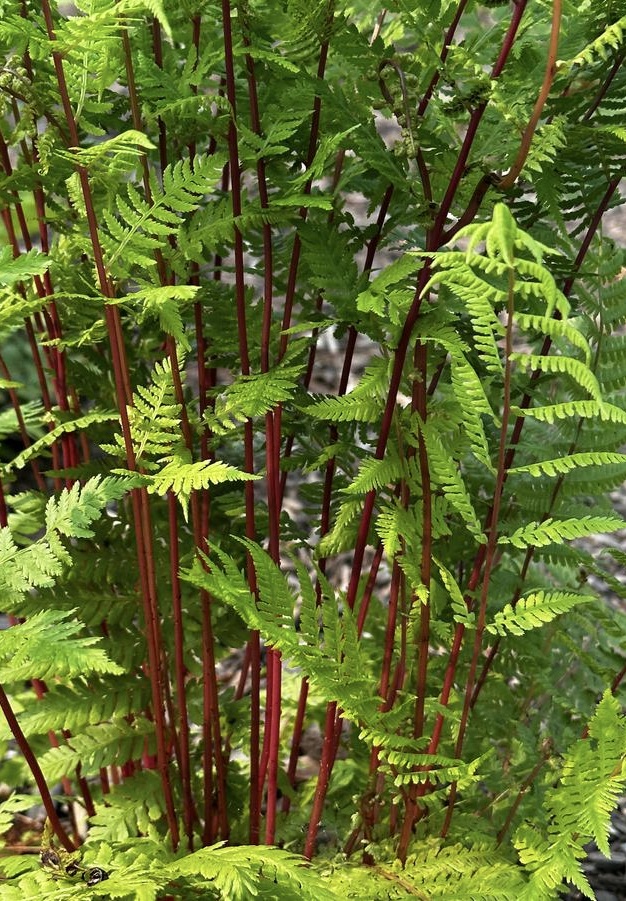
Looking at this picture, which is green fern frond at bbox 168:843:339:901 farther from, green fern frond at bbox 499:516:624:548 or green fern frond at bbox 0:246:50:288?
green fern frond at bbox 0:246:50:288

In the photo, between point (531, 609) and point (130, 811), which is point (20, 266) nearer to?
point (531, 609)

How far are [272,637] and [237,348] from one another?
338 mm

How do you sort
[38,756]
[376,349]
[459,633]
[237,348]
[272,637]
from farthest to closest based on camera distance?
1. [376,349]
2. [38,756]
3. [237,348]
4. [459,633]
5. [272,637]

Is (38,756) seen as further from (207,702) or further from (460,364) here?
(460,364)

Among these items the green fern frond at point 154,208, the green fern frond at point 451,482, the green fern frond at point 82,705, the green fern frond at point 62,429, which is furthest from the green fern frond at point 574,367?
the green fern frond at point 82,705

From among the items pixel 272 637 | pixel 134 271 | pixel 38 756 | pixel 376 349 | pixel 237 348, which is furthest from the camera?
pixel 376 349

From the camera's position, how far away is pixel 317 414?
2.49 ft

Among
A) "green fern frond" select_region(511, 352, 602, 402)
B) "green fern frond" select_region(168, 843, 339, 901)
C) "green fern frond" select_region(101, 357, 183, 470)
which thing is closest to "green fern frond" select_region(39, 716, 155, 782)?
"green fern frond" select_region(168, 843, 339, 901)

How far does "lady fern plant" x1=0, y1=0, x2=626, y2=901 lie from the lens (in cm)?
70

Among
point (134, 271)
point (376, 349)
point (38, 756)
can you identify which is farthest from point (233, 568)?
point (376, 349)

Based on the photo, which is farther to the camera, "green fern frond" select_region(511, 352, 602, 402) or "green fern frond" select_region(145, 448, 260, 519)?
"green fern frond" select_region(145, 448, 260, 519)

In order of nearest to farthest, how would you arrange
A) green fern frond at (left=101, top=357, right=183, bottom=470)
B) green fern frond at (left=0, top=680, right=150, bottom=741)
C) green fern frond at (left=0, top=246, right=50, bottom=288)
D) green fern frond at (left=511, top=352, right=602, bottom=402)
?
1. green fern frond at (left=511, top=352, right=602, bottom=402)
2. green fern frond at (left=0, top=246, right=50, bottom=288)
3. green fern frond at (left=101, top=357, right=183, bottom=470)
4. green fern frond at (left=0, top=680, right=150, bottom=741)

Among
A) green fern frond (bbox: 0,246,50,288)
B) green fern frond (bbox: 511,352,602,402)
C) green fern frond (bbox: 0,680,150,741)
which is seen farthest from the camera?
green fern frond (bbox: 0,680,150,741)

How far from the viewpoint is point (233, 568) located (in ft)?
2.44
